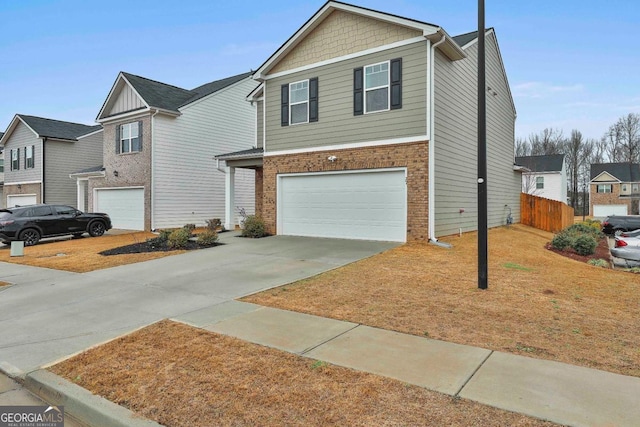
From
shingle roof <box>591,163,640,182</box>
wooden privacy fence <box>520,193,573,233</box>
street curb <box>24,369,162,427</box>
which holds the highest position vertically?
shingle roof <box>591,163,640,182</box>

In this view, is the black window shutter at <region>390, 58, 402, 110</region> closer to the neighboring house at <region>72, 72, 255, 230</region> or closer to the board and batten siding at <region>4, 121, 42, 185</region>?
the neighboring house at <region>72, 72, 255, 230</region>

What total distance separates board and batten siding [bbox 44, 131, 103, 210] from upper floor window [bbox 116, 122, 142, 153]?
837 cm

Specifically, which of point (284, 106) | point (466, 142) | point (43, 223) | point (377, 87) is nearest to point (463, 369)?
point (377, 87)

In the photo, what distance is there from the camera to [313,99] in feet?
47.2

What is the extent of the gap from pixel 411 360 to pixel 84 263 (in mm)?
10095

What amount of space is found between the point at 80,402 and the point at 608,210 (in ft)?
192

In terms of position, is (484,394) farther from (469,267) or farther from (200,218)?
(200,218)

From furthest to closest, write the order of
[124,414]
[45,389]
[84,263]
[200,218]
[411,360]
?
[200,218] → [84,263] → [411,360] → [45,389] → [124,414]

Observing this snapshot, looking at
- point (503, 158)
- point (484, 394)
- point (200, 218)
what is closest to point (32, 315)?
point (484, 394)

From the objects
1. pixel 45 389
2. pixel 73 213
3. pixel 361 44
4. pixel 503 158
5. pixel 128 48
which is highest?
pixel 128 48

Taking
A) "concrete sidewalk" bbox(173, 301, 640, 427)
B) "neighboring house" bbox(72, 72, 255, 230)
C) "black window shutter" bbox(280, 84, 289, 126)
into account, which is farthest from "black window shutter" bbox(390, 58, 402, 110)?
"neighboring house" bbox(72, 72, 255, 230)

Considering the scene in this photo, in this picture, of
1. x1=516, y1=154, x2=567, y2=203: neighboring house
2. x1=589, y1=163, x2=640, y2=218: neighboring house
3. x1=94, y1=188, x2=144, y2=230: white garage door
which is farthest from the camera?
x1=589, y1=163, x2=640, y2=218: neighboring house

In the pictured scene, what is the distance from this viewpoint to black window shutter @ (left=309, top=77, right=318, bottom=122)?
14.3m

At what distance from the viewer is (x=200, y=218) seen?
856 inches
